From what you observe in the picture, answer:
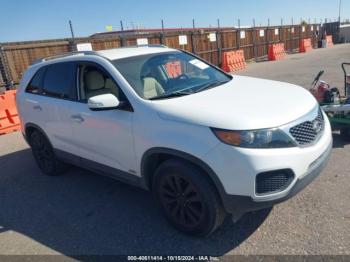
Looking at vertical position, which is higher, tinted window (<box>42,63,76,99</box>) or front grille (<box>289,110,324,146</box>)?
tinted window (<box>42,63,76,99</box>)

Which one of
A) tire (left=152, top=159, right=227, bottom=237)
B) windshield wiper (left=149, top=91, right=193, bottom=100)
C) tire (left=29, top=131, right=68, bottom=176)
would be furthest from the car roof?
tire (left=29, top=131, right=68, bottom=176)

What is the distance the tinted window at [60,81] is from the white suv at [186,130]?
0.05 ft

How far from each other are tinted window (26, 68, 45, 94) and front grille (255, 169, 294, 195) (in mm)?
3585

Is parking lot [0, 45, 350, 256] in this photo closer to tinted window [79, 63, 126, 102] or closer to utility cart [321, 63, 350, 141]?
utility cart [321, 63, 350, 141]

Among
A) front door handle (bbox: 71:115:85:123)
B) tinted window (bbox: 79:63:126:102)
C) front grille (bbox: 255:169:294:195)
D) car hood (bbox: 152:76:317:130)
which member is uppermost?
tinted window (bbox: 79:63:126:102)

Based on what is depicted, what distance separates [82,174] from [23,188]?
86 centimetres

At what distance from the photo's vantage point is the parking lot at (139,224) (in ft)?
10.1

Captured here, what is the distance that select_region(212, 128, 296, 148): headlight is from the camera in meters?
2.66

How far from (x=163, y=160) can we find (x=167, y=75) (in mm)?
1068

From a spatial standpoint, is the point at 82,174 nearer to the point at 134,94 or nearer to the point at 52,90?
the point at 52,90

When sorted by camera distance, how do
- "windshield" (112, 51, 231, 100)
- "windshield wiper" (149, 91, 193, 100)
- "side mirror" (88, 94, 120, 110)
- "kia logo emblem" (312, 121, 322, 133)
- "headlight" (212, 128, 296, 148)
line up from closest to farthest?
"headlight" (212, 128, 296, 148) < "kia logo emblem" (312, 121, 322, 133) < "side mirror" (88, 94, 120, 110) < "windshield wiper" (149, 91, 193, 100) < "windshield" (112, 51, 231, 100)

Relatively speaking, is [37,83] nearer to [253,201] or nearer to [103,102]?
[103,102]

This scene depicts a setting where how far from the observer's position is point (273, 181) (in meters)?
2.72

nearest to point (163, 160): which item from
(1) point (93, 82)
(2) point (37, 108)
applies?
(1) point (93, 82)
